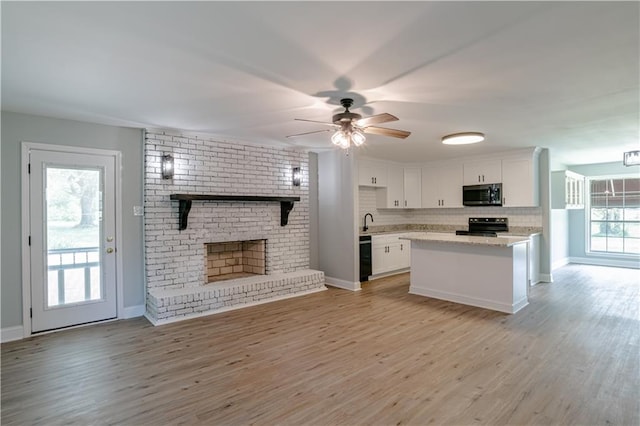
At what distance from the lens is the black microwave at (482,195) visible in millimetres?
6461

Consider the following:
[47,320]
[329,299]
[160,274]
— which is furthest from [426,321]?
[47,320]

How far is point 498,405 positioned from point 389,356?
1027mm

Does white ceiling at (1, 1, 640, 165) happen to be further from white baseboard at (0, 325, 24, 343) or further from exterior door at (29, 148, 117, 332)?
white baseboard at (0, 325, 24, 343)

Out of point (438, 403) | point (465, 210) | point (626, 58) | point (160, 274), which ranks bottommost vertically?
point (438, 403)

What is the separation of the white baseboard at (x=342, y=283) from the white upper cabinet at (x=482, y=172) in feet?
10.6

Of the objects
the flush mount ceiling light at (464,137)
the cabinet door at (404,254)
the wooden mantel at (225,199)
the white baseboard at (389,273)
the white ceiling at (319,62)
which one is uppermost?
the white ceiling at (319,62)

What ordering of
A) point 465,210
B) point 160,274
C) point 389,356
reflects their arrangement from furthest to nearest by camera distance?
point 465,210 < point 160,274 < point 389,356

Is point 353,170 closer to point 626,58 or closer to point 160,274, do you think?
point 160,274

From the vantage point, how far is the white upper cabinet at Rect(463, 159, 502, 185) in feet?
21.3

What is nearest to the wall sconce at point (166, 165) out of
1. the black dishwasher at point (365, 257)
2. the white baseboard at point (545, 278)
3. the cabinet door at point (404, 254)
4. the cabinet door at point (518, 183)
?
the black dishwasher at point (365, 257)

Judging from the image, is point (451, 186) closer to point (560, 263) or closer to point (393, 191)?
point (393, 191)

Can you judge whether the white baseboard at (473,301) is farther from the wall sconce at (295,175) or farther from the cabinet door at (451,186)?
the wall sconce at (295,175)

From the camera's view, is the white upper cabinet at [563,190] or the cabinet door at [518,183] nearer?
the cabinet door at [518,183]

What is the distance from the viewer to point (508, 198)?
637 cm
